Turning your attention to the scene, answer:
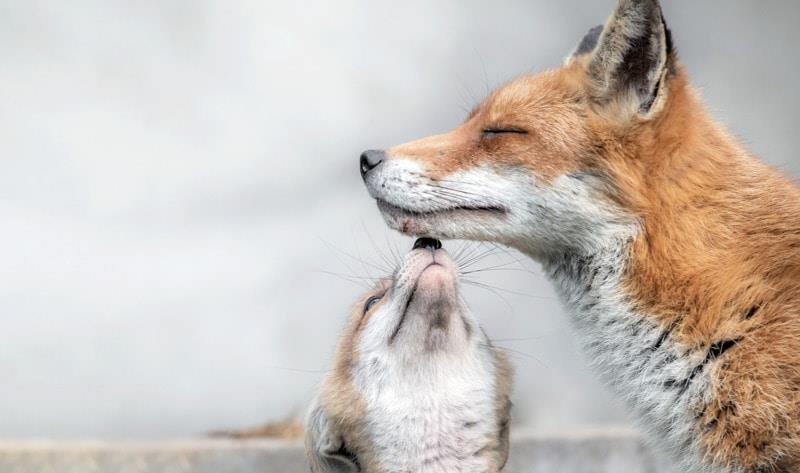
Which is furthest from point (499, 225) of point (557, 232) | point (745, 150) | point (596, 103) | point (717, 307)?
point (745, 150)

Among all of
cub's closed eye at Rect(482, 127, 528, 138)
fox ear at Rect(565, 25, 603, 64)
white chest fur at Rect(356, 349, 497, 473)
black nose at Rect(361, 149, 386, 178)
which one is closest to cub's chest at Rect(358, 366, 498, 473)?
white chest fur at Rect(356, 349, 497, 473)

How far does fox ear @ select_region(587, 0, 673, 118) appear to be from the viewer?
155 inches

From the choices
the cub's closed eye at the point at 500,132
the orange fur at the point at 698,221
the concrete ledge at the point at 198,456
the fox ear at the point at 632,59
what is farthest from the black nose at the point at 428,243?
the concrete ledge at the point at 198,456

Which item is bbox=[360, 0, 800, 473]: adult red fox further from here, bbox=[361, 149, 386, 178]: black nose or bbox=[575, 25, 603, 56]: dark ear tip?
bbox=[575, 25, 603, 56]: dark ear tip

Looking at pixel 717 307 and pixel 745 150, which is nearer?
pixel 717 307

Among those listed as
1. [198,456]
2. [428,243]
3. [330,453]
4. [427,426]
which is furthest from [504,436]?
[198,456]

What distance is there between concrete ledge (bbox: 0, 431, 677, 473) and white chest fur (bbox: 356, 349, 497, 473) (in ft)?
4.64

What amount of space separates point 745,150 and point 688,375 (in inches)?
44.9

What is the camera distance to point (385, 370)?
14.7 ft

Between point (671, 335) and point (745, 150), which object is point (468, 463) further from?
point (745, 150)

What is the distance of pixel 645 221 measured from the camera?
3.93m

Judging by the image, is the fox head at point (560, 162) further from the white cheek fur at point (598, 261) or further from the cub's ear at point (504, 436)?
the cub's ear at point (504, 436)

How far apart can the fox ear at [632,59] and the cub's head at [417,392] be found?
1.08 metres

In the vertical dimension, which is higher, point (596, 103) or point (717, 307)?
point (596, 103)
